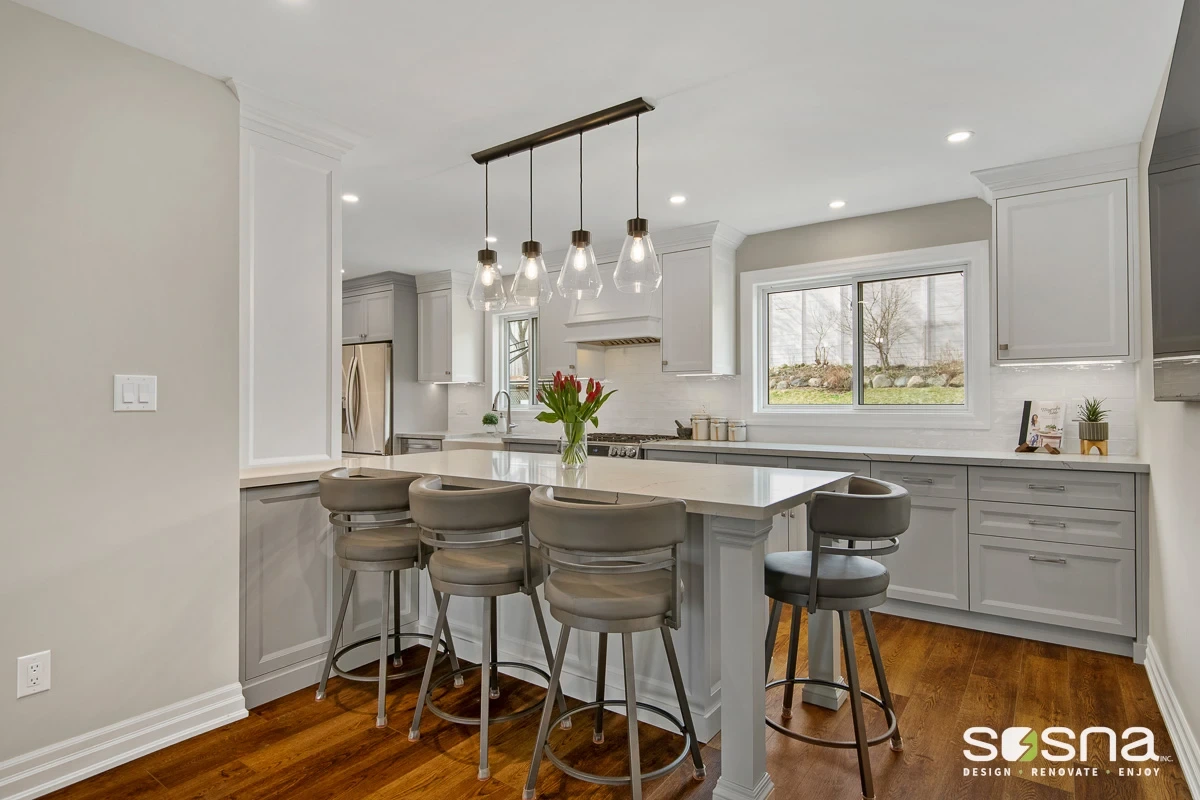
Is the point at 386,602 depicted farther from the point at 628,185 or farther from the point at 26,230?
the point at 628,185

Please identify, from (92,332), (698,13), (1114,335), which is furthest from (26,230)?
(1114,335)

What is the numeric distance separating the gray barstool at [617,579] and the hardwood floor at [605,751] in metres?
0.26

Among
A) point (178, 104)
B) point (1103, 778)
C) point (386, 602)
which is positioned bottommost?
point (1103, 778)

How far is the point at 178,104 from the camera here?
7.65 feet

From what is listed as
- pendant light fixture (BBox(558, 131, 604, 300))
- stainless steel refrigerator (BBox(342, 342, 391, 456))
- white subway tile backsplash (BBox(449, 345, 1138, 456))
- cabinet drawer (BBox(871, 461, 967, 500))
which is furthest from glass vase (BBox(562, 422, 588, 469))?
stainless steel refrigerator (BBox(342, 342, 391, 456))

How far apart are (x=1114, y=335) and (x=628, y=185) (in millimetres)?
2623

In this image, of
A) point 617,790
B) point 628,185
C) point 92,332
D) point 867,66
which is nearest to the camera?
point 617,790

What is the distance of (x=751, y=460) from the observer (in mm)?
4035

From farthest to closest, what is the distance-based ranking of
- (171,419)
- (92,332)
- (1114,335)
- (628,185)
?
(628,185), (1114,335), (171,419), (92,332)

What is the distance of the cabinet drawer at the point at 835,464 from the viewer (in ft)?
11.8

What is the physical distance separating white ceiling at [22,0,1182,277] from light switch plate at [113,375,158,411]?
3.86ft

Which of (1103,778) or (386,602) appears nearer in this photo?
(1103,778)

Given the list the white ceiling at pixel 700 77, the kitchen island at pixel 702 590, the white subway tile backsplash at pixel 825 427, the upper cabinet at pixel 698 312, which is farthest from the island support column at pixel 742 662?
the upper cabinet at pixel 698 312

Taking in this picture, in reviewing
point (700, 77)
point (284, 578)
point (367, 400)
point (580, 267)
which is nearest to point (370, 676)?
point (284, 578)
